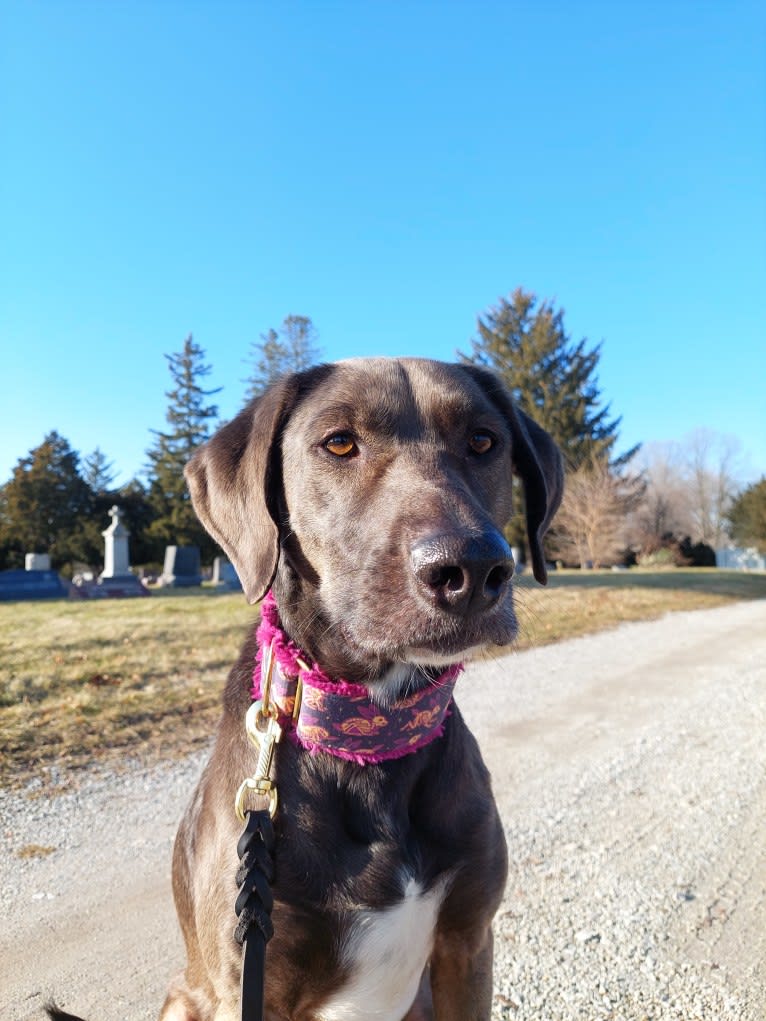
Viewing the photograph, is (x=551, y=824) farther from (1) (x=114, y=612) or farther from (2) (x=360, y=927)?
(1) (x=114, y=612)

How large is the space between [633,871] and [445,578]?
2624 mm

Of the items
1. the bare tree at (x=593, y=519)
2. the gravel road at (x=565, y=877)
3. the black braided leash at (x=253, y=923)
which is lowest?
the gravel road at (x=565, y=877)

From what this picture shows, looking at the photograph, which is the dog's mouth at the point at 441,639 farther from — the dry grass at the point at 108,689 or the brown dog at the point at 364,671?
the dry grass at the point at 108,689

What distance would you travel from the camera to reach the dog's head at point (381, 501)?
5.55 feet

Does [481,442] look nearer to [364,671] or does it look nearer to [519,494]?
[364,671]

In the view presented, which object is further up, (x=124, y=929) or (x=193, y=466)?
(x=193, y=466)

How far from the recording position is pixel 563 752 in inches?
197

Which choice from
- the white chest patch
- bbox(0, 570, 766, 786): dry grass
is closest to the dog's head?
bbox(0, 570, 766, 786): dry grass

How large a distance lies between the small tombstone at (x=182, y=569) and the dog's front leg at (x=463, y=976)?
81.2ft

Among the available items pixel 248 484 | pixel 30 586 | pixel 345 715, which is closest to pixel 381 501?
pixel 248 484

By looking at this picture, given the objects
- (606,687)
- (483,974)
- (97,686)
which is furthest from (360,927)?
(606,687)

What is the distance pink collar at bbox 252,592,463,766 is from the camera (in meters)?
1.91

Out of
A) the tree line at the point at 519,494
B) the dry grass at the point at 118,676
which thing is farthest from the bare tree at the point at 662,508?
the dry grass at the point at 118,676

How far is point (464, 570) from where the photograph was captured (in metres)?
1.60
